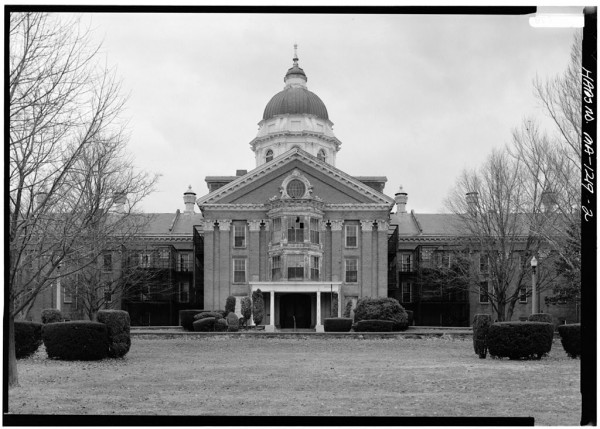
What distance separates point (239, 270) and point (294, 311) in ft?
14.4

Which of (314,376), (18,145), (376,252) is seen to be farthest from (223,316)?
(18,145)

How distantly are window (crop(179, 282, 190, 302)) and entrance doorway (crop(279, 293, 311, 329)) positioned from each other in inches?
368

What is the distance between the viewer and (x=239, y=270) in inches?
2031

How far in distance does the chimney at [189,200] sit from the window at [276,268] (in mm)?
16497

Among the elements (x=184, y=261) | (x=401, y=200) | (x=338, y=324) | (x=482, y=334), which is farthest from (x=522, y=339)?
(x=401, y=200)

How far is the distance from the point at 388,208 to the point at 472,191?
1129 centimetres

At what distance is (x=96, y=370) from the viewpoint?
66.9 ft

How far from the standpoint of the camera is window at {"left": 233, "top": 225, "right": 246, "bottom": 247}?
5181 cm

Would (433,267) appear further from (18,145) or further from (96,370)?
(18,145)

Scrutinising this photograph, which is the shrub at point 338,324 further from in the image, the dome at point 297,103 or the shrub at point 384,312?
the dome at point 297,103

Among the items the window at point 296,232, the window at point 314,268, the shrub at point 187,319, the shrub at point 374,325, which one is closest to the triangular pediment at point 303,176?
the window at point 296,232

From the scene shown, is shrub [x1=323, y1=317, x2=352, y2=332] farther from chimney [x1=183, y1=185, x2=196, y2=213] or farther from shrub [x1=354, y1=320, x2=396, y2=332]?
chimney [x1=183, y1=185, x2=196, y2=213]

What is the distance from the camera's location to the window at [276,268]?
166ft

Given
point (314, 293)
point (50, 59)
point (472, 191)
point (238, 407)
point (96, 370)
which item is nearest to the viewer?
point (238, 407)
